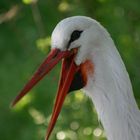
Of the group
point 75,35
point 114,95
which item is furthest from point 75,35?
point 114,95

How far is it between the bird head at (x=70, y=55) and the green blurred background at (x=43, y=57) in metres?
1.52

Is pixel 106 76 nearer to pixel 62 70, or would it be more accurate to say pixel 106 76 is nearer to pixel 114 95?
pixel 114 95

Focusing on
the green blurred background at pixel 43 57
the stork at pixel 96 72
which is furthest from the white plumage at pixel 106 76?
the green blurred background at pixel 43 57

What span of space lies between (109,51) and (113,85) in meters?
0.17

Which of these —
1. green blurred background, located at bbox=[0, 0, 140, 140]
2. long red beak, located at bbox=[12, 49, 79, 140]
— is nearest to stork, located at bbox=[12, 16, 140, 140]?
long red beak, located at bbox=[12, 49, 79, 140]

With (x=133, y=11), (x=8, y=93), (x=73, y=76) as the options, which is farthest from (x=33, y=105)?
(x=73, y=76)

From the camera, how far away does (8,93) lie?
5.42 metres

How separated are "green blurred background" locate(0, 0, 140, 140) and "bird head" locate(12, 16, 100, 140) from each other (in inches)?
59.7

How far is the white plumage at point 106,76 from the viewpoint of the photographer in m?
3.33

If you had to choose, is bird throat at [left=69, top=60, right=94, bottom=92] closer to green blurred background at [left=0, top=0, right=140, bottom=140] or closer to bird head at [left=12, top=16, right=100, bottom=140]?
bird head at [left=12, top=16, right=100, bottom=140]

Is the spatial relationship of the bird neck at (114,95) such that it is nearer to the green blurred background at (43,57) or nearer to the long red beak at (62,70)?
the long red beak at (62,70)

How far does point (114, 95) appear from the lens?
338cm

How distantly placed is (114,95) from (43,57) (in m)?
1.86

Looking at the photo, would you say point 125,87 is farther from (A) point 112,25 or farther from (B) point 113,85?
(A) point 112,25
